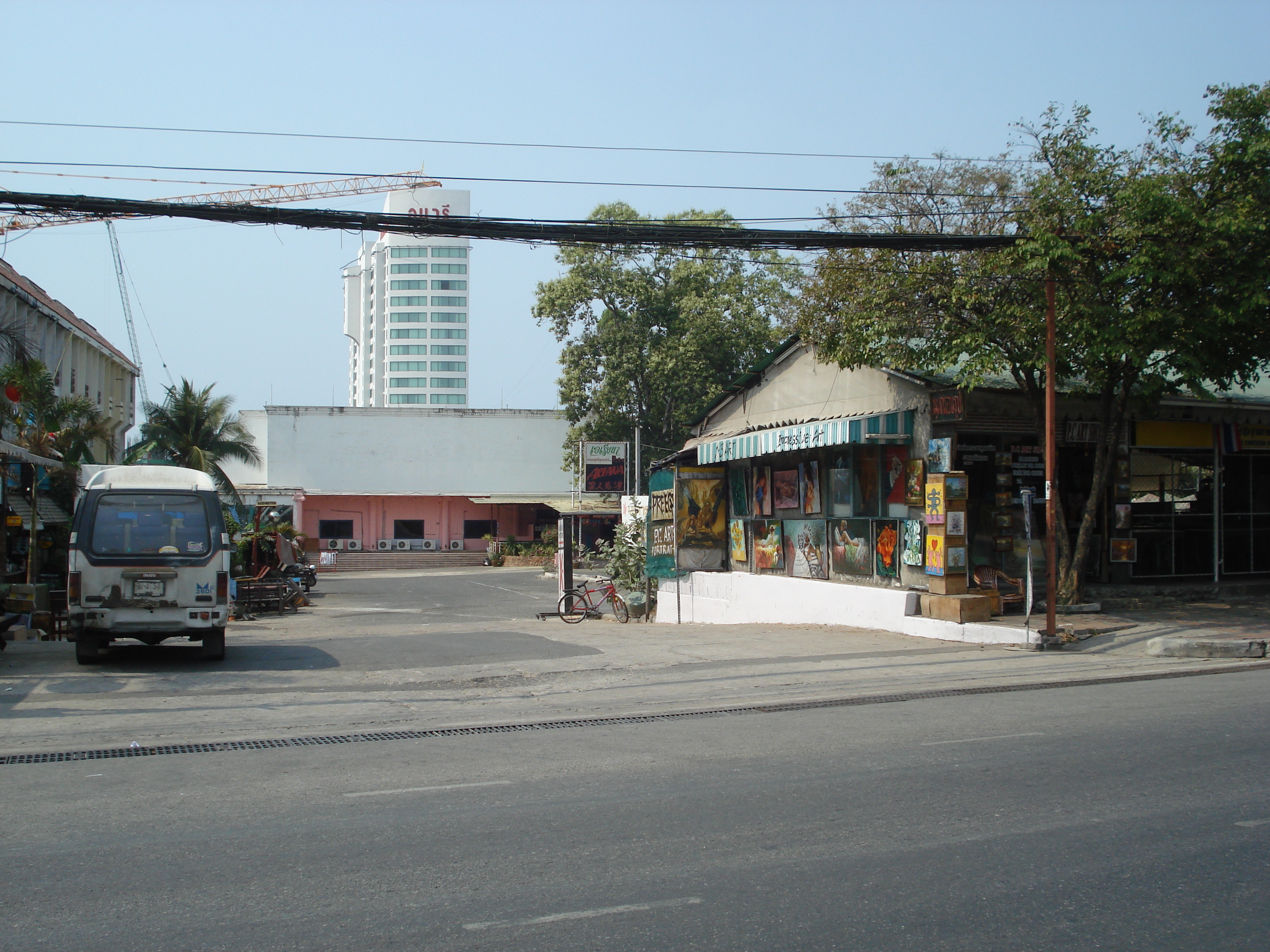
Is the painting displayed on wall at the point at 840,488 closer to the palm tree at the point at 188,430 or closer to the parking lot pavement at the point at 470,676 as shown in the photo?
the parking lot pavement at the point at 470,676

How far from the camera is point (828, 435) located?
1762cm

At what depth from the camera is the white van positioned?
13.4 metres

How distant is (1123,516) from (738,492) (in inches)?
325

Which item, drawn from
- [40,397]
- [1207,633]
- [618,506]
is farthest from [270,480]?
[1207,633]

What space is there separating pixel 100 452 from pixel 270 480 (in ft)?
74.4

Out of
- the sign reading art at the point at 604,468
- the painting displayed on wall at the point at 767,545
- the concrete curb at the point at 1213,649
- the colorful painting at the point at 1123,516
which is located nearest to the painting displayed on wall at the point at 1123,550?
the colorful painting at the point at 1123,516

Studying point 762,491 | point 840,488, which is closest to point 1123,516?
point 840,488

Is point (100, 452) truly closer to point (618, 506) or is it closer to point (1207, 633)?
point (618, 506)

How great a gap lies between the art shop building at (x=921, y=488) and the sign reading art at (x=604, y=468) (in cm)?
1254

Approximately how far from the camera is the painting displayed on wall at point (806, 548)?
67.3ft

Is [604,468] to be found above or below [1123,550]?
above

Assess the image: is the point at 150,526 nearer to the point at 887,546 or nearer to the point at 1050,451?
the point at 887,546

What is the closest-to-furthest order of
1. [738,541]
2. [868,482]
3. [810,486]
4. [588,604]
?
[868,482]
[810,486]
[738,541]
[588,604]

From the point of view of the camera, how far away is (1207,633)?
49.6ft
